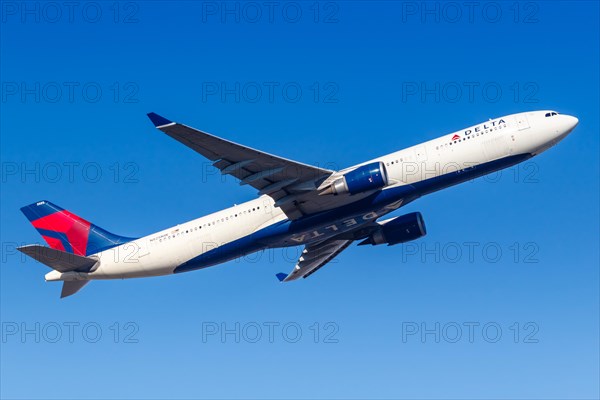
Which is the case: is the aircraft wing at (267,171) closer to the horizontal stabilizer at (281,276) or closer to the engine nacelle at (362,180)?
the engine nacelle at (362,180)

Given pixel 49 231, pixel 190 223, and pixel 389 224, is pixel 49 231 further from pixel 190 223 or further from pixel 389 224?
pixel 389 224

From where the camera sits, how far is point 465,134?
50.3m

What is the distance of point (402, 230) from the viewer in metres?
56.8

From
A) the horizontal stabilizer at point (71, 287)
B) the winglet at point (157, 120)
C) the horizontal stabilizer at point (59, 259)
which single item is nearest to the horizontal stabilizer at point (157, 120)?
the winglet at point (157, 120)

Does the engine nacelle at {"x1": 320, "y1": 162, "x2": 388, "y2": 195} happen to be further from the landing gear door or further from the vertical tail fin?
the vertical tail fin

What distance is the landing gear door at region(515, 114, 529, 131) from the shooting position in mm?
50094

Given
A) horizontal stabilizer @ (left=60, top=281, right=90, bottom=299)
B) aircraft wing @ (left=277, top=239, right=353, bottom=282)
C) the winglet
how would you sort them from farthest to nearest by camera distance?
1. aircraft wing @ (left=277, top=239, right=353, bottom=282)
2. horizontal stabilizer @ (left=60, top=281, right=90, bottom=299)
3. the winglet

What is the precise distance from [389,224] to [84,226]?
22265 millimetres

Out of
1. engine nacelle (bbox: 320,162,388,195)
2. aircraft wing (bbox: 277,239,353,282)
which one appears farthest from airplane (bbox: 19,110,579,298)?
aircraft wing (bbox: 277,239,353,282)

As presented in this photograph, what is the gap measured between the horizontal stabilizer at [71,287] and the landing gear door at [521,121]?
3153 centimetres

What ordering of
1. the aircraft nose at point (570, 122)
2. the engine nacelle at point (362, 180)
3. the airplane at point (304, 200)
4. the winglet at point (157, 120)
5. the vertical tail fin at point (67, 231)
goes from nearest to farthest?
the winglet at point (157, 120) < the engine nacelle at point (362, 180) < the airplane at point (304, 200) < the aircraft nose at point (570, 122) < the vertical tail fin at point (67, 231)

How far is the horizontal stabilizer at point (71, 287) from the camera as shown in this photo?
187 ft

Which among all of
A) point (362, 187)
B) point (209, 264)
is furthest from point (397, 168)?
point (209, 264)

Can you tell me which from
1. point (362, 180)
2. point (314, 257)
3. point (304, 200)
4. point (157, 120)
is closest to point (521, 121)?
point (362, 180)
